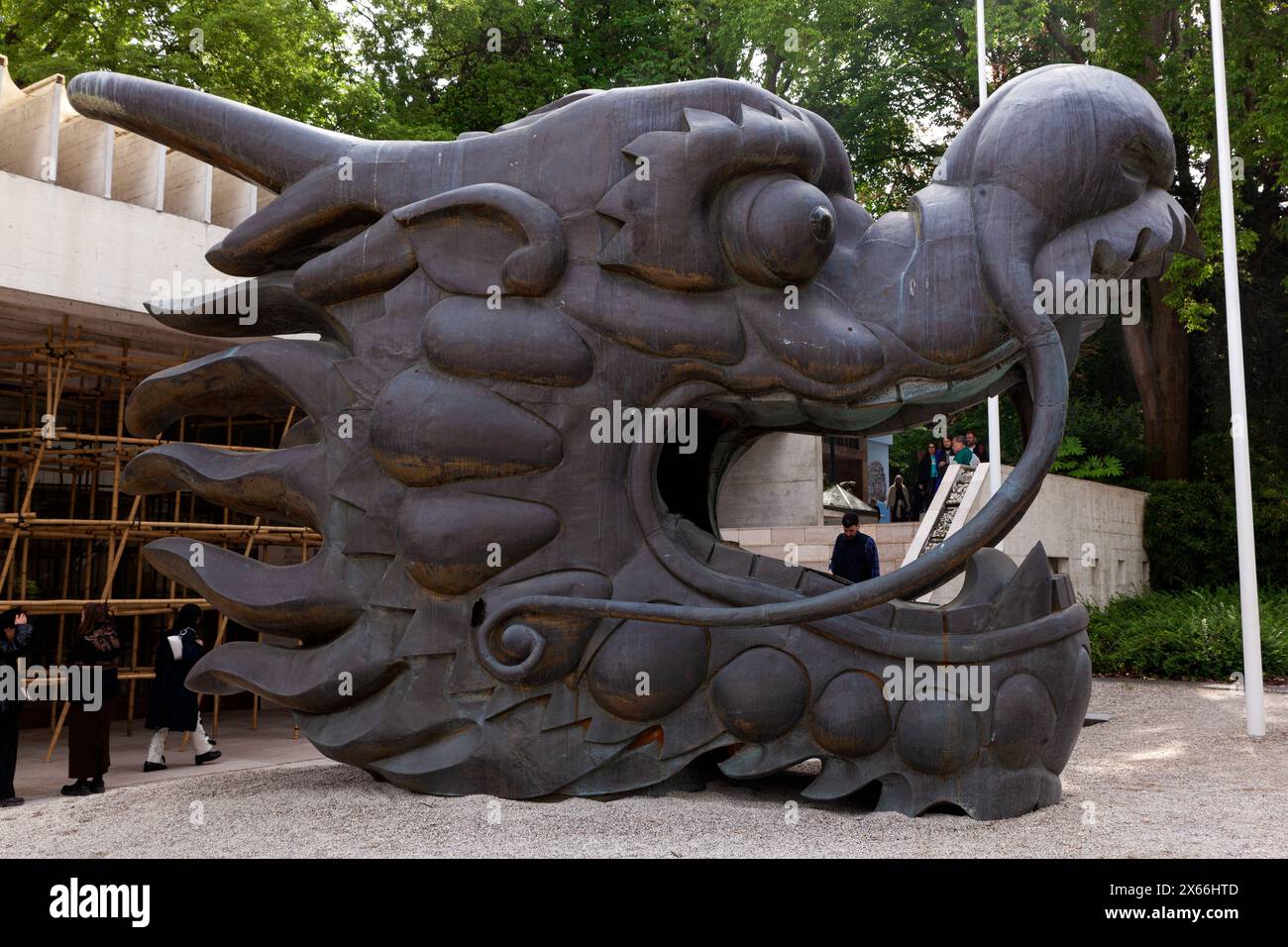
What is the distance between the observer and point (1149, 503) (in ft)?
74.2

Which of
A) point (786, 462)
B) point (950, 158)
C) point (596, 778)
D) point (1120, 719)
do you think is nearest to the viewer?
point (596, 778)

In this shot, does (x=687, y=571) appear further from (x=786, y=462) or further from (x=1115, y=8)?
(x=1115, y=8)

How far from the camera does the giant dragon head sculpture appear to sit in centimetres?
650

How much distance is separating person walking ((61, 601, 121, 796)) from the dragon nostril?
6.73m

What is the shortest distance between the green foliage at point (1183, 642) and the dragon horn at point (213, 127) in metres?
14.2

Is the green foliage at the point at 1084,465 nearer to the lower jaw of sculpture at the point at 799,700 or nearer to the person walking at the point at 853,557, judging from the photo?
the person walking at the point at 853,557

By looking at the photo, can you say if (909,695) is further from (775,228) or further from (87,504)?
(87,504)

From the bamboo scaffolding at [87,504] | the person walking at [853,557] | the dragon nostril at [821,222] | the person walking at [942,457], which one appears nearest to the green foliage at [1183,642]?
the person walking at [942,457]

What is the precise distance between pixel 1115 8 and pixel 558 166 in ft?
58.6

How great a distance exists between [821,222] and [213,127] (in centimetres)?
394

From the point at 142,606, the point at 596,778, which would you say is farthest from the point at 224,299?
the point at 142,606

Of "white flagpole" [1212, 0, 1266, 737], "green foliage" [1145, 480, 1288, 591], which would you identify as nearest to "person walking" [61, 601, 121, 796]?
"white flagpole" [1212, 0, 1266, 737]

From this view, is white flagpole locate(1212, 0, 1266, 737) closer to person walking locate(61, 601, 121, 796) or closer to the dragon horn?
the dragon horn

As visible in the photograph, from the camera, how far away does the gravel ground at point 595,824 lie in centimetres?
573
